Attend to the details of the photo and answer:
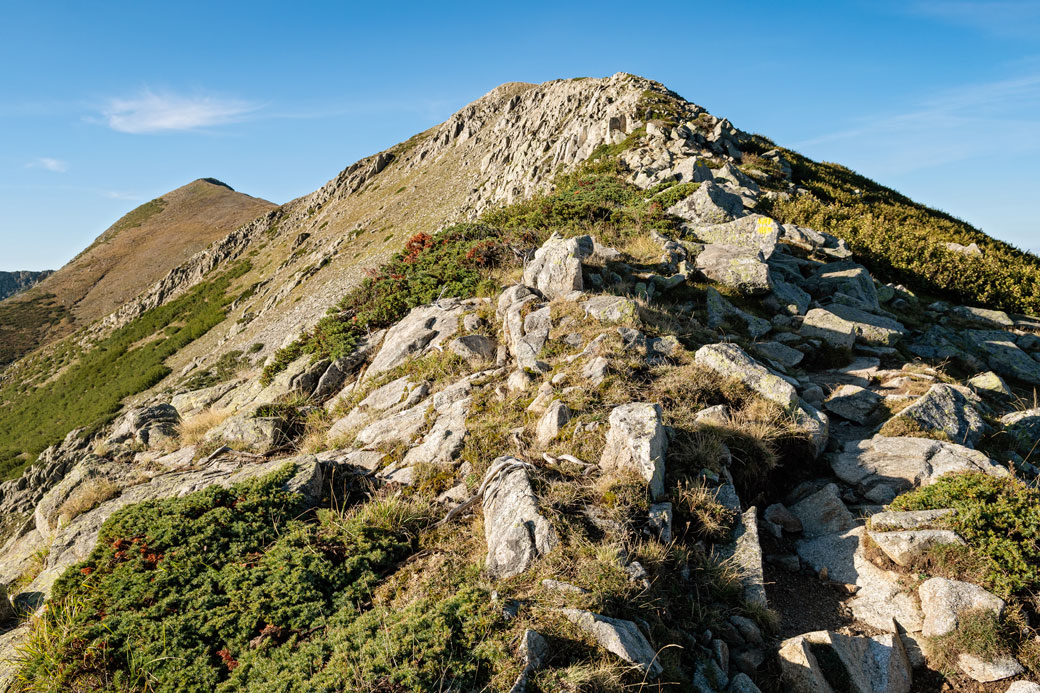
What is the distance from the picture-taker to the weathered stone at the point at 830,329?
11.8 metres

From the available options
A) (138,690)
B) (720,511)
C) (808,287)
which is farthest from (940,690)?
(808,287)

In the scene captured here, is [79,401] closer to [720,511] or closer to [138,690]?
[138,690]

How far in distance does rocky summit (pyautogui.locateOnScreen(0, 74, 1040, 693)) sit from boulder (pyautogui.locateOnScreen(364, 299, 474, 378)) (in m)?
0.10

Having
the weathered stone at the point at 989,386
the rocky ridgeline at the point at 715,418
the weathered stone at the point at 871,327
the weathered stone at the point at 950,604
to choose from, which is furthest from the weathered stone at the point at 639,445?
the weathered stone at the point at 871,327

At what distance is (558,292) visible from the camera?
1117cm

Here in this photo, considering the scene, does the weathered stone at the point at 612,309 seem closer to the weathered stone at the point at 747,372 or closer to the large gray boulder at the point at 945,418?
the weathered stone at the point at 747,372

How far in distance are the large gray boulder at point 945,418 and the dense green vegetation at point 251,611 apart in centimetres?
748

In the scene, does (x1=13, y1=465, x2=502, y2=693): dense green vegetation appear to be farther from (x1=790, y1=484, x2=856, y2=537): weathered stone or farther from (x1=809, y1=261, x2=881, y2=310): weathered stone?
(x1=809, y1=261, x2=881, y2=310): weathered stone

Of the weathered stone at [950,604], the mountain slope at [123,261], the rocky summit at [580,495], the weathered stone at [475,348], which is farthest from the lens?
the mountain slope at [123,261]

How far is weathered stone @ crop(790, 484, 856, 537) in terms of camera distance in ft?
22.3

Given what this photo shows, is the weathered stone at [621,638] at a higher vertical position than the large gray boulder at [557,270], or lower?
lower

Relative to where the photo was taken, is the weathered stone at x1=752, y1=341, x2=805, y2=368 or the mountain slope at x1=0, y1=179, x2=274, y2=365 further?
the mountain slope at x1=0, y1=179, x2=274, y2=365

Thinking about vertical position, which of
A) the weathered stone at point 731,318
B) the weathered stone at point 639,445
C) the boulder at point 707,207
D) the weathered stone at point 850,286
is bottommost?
the weathered stone at point 639,445

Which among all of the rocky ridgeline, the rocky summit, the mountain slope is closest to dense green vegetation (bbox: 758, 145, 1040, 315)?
the rocky summit
